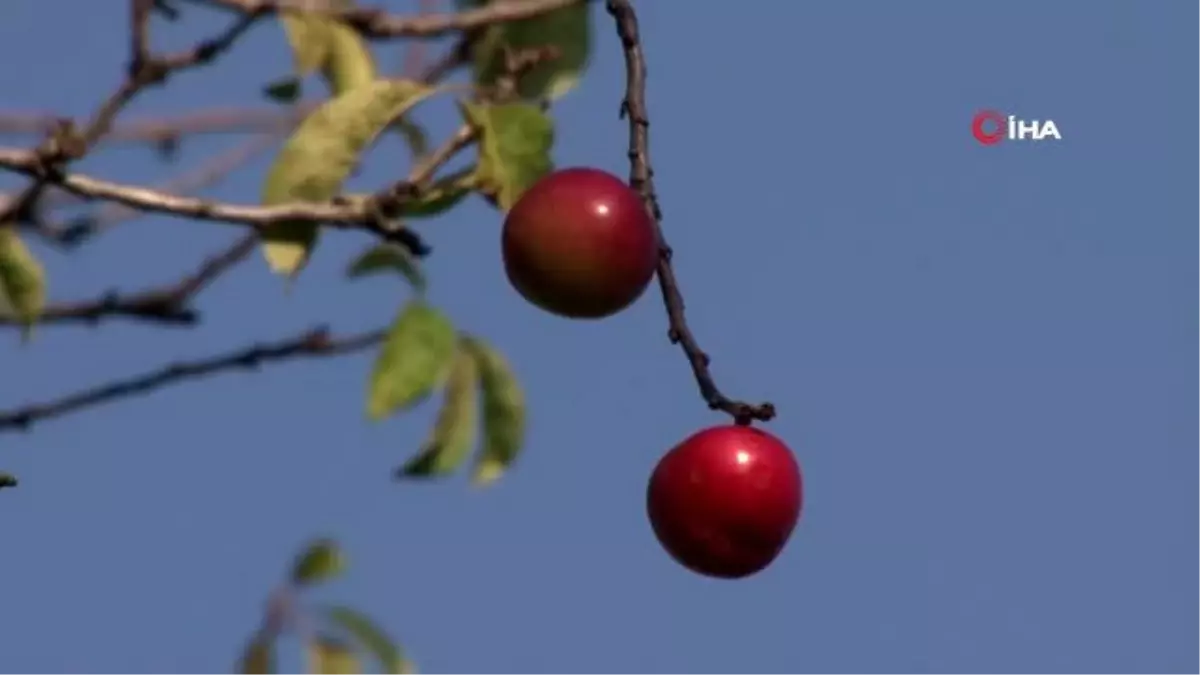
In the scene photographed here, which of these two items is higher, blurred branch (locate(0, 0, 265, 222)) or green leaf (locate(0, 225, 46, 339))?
blurred branch (locate(0, 0, 265, 222))

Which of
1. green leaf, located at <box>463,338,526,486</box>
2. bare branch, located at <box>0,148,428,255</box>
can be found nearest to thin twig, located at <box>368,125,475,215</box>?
bare branch, located at <box>0,148,428,255</box>

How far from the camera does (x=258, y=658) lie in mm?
2705

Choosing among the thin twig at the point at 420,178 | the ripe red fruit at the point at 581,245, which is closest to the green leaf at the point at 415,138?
the thin twig at the point at 420,178

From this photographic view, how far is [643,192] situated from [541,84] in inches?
31.8

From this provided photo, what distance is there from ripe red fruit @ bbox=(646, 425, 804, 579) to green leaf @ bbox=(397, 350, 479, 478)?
725mm

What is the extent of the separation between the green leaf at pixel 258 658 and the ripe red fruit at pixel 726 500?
41.4 inches

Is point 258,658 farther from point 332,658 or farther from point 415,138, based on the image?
point 415,138

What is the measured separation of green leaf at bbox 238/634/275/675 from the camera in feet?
8.85

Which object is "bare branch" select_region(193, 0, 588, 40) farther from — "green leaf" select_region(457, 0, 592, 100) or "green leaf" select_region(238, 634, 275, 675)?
"green leaf" select_region(238, 634, 275, 675)

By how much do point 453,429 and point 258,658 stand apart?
0.41 m

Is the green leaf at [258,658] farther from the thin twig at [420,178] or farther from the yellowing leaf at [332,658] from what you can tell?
the thin twig at [420,178]

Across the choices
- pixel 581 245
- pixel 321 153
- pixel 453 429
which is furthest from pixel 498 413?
pixel 581 245

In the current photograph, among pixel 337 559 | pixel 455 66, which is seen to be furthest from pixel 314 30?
pixel 337 559

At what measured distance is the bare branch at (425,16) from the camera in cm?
240
